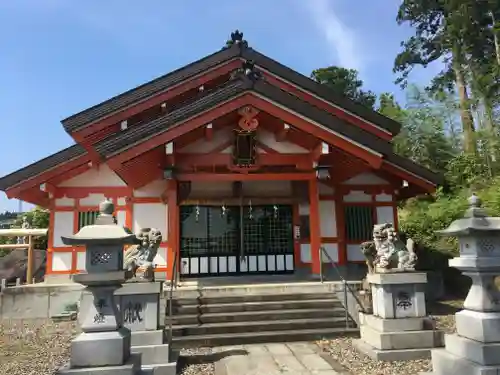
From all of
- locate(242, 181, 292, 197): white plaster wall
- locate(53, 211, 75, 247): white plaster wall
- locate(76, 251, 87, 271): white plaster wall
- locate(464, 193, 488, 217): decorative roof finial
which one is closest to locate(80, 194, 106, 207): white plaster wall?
locate(53, 211, 75, 247): white plaster wall

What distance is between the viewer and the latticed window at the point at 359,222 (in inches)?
496

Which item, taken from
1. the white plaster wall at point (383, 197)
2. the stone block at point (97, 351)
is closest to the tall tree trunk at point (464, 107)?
the white plaster wall at point (383, 197)

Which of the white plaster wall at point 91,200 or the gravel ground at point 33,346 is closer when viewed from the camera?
the gravel ground at point 33,346

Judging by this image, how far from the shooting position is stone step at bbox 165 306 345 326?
332 inches

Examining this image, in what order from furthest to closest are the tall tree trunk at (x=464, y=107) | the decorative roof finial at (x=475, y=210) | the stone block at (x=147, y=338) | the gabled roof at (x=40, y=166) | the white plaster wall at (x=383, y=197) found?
the tall tree trunk at (x=464, y=107) < the white plaster wall at (x=383, y=197) < the gabled roof at (x=40, y=166) < the stone block at (x=147, y=338) < the decorative roof finial at (x=475, y=210)

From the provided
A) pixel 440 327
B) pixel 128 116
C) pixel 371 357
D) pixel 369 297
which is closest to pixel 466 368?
pixel 371 357

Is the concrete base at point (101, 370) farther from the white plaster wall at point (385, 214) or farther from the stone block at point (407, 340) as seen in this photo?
the white plaster wall at point (385, 214)

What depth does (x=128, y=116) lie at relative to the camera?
39.3 feet

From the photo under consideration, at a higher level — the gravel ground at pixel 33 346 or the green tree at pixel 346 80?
the green tree at pixel 346 80

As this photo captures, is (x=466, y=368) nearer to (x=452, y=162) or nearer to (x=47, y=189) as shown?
(x=47, y=189)

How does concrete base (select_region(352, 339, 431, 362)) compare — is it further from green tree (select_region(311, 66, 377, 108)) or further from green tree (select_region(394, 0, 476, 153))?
green tree (select_region(311, 66, 377, 108))

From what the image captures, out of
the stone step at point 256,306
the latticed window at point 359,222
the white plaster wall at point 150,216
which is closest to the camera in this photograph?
the stone step at point 256,306

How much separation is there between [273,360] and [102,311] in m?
3.34

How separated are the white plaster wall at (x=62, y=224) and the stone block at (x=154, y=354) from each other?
6.75m
